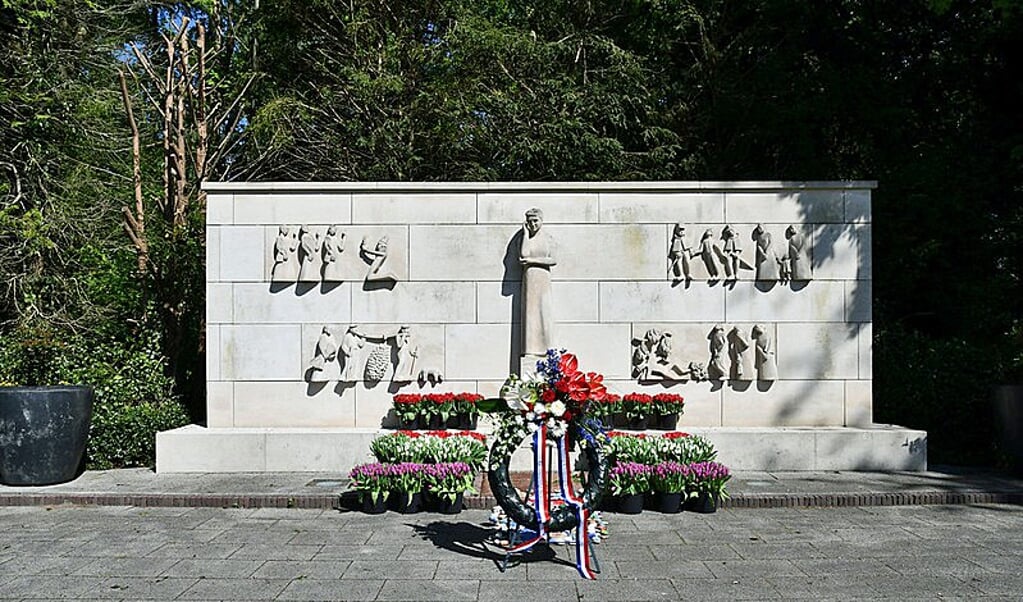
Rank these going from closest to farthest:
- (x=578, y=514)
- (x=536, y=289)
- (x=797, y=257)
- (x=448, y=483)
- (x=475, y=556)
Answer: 1. (x=578, y=514)
2. (x=475, y=556)
3. (x=448, y=483)
4. (x=536, y=289)
5. (x=797, y=257)

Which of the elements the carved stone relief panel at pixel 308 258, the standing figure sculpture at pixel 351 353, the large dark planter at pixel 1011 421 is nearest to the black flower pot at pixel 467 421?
the standing figure sculpture at pixel 351 353

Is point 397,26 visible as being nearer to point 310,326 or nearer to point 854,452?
point 310,326

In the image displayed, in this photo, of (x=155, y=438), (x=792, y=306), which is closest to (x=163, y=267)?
(x=155, y=438)

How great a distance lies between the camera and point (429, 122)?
18.6m

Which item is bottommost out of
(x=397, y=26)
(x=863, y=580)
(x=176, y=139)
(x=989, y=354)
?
(x=863, y=580)

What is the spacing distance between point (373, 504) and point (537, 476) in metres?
2.66

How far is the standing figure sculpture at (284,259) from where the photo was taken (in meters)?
12.2

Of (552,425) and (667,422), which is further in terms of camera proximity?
(667,422)

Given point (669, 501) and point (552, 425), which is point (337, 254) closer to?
point (669, 501)

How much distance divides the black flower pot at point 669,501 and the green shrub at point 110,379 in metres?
7.00

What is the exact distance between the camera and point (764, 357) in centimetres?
1223

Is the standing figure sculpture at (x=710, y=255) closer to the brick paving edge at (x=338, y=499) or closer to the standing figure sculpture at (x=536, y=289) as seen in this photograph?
the standing figure sculpture at (x=536, y=289)

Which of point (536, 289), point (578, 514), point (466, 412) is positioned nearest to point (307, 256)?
point (466, 412)

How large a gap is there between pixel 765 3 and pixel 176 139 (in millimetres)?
11857
